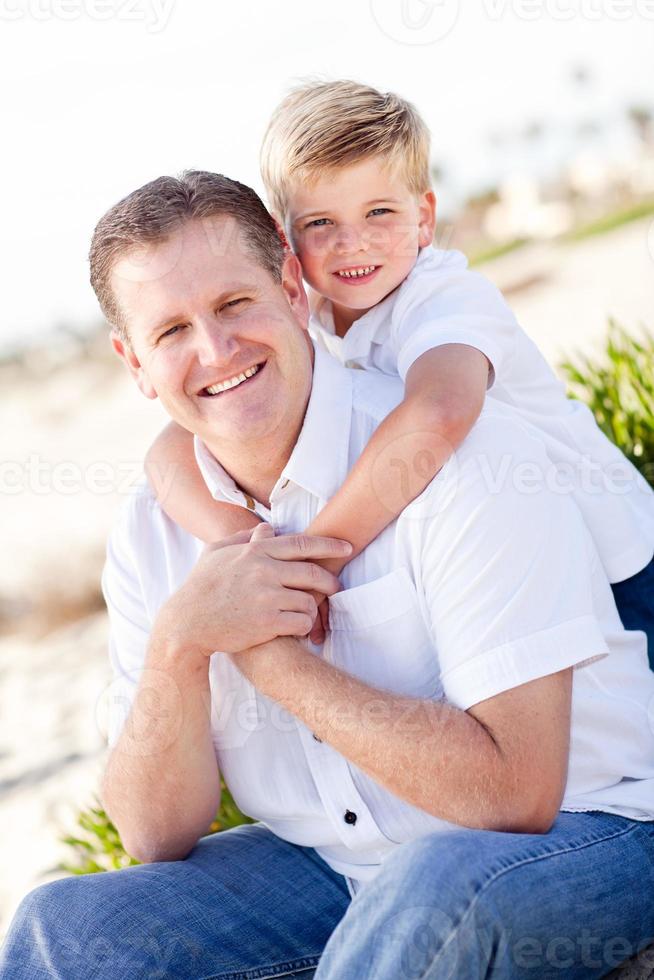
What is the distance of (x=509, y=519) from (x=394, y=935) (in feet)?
2.16

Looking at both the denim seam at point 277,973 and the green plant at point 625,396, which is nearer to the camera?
the denim seam at point 277,973

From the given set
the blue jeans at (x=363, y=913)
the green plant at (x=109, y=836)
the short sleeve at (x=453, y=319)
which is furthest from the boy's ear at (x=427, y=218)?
the green plant at (x=109, y=836)

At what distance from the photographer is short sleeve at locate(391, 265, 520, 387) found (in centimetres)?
223

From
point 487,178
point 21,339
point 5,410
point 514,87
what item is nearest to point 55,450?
point 5,410

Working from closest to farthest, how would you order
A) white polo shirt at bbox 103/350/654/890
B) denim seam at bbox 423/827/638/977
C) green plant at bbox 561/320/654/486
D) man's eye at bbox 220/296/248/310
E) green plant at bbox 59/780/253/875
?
1. denim seam at bbox 423/827/638/977
2. white polo shirt at bbox 103/350/654/890
3. man's eye at bbox 220/296/248/310
4. green plant at bbox 59/780/253/875
5. green plant at bbox 561/320/654/486

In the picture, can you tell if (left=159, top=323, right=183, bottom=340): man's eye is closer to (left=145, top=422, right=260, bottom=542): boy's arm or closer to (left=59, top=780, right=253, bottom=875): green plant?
(left=145, top=422, right=260, bottom=542): boy's arm

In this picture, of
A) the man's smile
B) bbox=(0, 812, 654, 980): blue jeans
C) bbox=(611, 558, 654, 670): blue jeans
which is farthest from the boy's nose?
bbox=(0, 812, 654, 980): blue jeans

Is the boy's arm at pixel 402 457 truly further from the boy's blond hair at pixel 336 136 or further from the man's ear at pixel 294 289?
the boy's blond hair at pixel 336 136

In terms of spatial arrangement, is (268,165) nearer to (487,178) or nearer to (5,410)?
(5,410)

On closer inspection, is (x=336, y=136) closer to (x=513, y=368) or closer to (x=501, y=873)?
(x=513, y=368)

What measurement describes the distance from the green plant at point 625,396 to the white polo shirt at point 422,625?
4.87ft

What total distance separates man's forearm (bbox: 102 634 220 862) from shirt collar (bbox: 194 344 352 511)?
14.7 inches

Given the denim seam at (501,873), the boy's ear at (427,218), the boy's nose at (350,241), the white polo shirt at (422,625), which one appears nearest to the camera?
the denim seam at (501,873)

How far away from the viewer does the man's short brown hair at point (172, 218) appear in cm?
204
